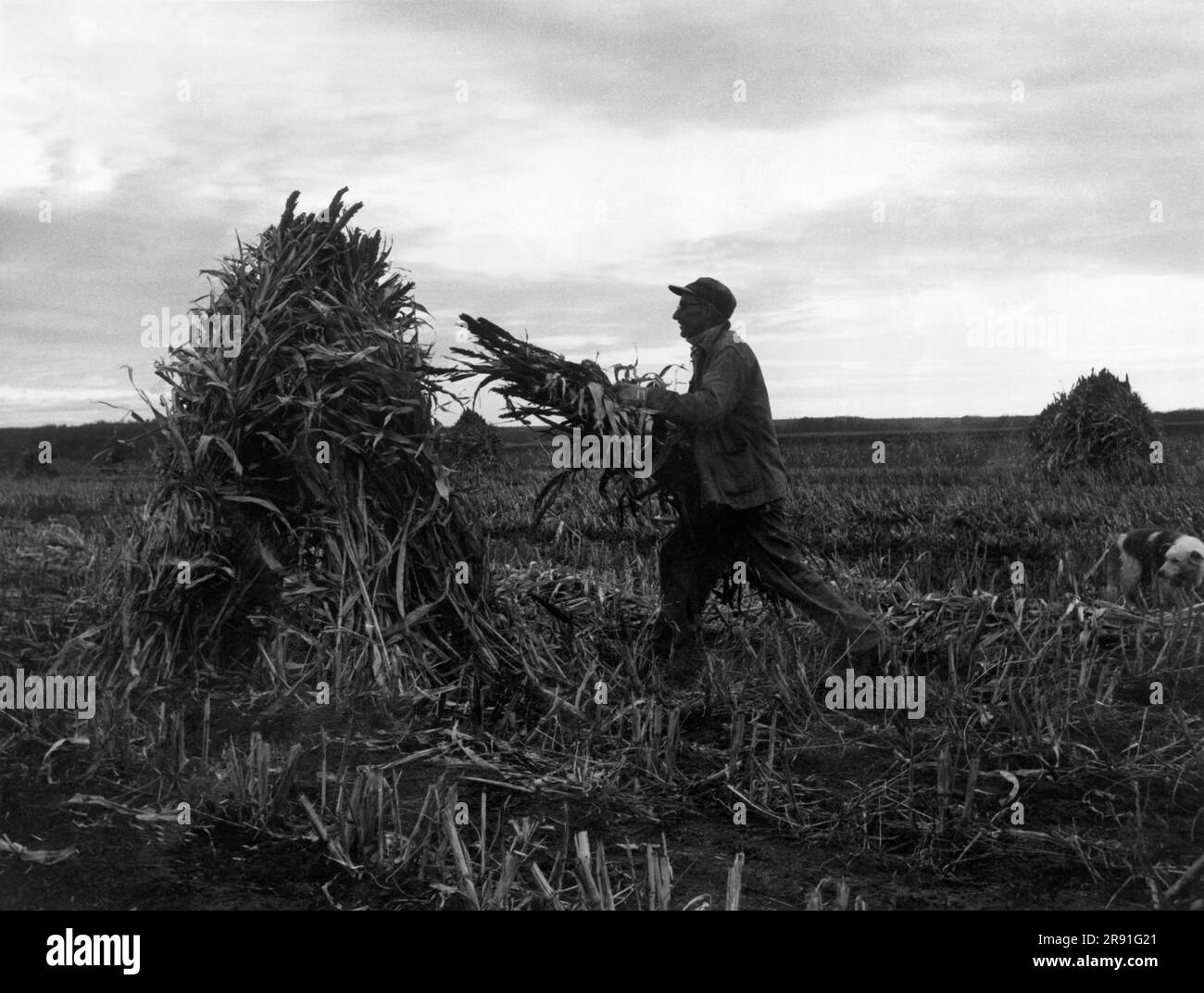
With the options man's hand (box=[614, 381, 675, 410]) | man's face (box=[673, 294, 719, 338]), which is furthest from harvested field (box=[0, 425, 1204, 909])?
man's face (box=[673, 294, 719, 338])

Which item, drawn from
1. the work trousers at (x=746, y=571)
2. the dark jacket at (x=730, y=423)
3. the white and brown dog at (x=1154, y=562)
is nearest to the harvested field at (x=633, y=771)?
the work trousers at (x=746, y=571)

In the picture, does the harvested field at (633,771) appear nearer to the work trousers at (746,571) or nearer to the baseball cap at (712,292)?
the work trousers at (746,571)

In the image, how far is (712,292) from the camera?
18.7 ft

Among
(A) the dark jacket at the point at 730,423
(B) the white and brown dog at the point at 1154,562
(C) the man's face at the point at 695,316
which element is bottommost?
(B) the white and brown dog at the point at 1154,562

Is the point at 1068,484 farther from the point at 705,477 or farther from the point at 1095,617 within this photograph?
the point at 705,477

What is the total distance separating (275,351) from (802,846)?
10.6 ft

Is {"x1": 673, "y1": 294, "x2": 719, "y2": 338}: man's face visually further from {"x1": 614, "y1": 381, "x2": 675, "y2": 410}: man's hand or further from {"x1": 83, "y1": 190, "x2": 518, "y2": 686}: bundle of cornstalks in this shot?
{"x1": 83, "y1": 190, "x2": 518, "y2": 686}: bundle of cornstalks

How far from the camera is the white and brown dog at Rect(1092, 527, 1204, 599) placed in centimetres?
673

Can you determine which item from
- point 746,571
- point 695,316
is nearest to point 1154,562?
point 746,571

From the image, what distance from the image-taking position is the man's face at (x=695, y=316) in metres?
5.70

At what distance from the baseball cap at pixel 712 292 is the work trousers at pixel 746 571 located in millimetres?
973

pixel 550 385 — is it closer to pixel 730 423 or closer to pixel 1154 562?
pixel 730 423

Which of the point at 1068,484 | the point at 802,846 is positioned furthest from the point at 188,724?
the point at 1068,484
